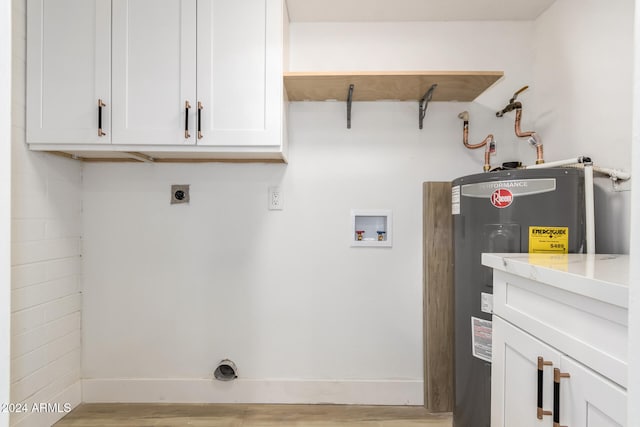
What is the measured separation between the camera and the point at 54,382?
65.3 inches

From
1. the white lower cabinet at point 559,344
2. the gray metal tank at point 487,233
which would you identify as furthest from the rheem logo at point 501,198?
the white lower cabinet at point 559,344

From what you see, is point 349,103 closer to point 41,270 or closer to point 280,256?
point 280,256

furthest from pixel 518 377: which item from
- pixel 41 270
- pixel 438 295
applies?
pixel 41 270

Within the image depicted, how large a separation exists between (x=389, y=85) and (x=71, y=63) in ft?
4.89

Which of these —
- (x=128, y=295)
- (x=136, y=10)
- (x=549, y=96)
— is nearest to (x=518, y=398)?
(x=549, y=96)

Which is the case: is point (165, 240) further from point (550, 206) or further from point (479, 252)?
point (550, 206)

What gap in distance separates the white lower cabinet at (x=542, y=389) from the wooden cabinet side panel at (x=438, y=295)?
0.76 meters

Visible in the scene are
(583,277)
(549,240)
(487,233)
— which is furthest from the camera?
(487,233)

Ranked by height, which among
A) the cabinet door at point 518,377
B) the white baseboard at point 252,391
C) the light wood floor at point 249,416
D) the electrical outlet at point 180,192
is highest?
the electrical outlet at point 180,192

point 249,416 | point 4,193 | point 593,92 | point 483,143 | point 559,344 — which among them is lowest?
point 249,416

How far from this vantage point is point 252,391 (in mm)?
1842

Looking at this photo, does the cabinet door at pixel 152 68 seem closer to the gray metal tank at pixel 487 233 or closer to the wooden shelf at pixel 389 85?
the wooden shelf at pixel 389 85

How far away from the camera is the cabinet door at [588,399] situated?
624 mm

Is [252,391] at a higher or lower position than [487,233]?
lower
